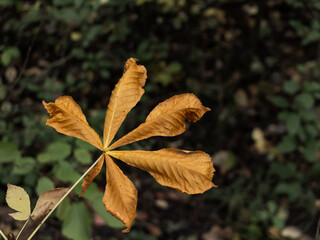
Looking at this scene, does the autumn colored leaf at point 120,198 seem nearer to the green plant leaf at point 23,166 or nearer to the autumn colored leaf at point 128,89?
the autumn colored leaf at point 128,89

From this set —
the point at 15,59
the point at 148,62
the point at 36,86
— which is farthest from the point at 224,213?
the point at 15,59

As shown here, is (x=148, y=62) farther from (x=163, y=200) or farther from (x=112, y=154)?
(x=112, y=154)

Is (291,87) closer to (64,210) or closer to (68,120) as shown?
(64,210)

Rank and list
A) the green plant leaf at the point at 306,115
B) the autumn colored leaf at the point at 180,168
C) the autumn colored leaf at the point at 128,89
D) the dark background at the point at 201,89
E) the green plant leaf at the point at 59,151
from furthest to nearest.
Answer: the green plant leaf at the point at 306,115 < the dark background at the point at 201,89 < the green plant leaf at the point at 59,151 < the autumn colored leaf at the point at 128,89 < the autumn colored leaf at the point at 180,168

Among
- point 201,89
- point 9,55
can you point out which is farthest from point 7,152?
point 201,89

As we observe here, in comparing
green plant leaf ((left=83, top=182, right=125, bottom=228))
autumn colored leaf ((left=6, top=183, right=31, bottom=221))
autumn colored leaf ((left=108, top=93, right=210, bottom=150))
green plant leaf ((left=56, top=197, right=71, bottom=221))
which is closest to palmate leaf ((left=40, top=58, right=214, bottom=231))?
autumn colored leaf ((left=108, top=93, right=210, bottom=150))

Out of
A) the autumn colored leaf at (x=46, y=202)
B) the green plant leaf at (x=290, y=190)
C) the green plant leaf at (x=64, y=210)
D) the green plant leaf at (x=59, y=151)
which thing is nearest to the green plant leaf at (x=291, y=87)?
the green plant leaf at (x=290, y=190)
